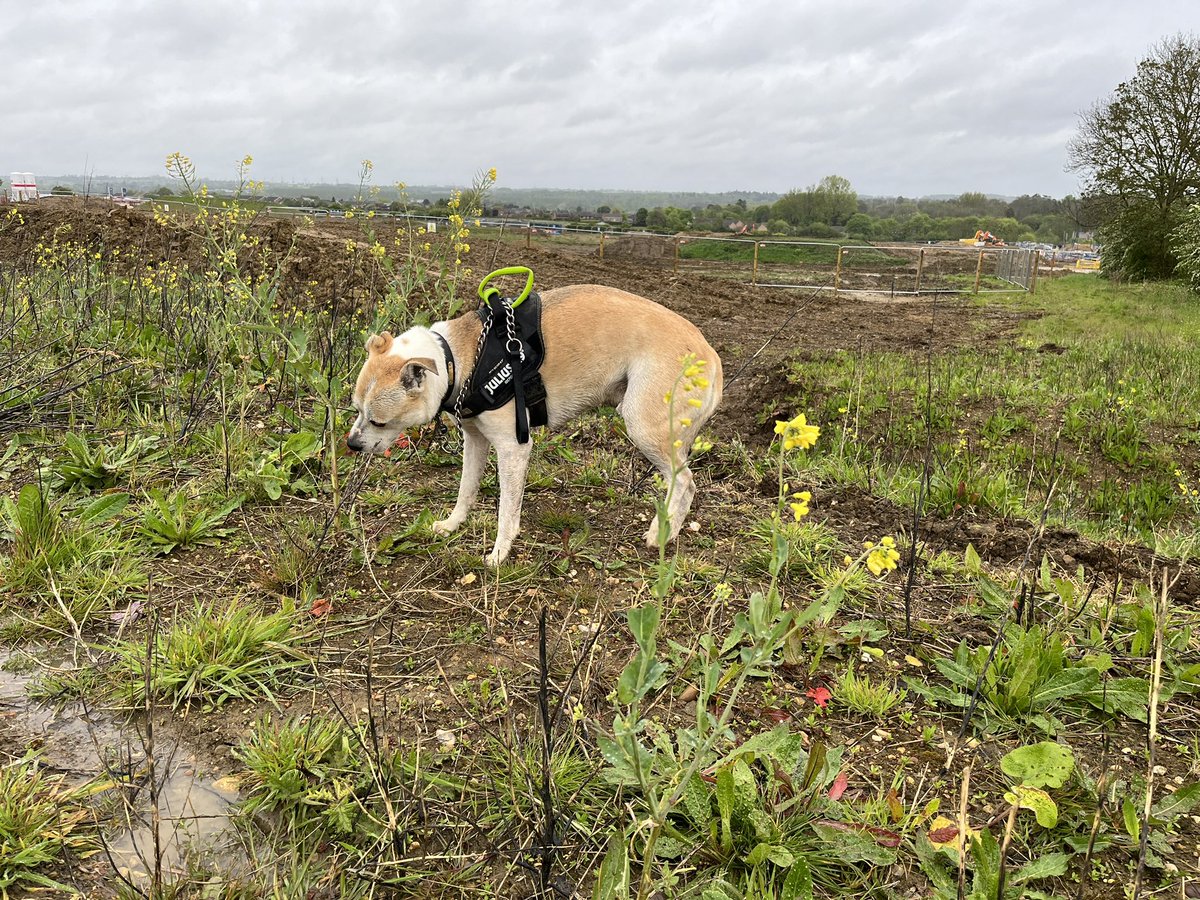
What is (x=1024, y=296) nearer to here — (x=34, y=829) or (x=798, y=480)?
(x=798, y=480)

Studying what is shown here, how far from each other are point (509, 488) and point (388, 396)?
2.61ft

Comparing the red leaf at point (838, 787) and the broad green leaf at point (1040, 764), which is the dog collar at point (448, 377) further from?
the broad green leaf at point (1040, 764)

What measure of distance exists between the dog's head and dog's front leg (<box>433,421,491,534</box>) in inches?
13.9

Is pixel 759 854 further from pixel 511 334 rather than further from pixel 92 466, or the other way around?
pixel 92 466

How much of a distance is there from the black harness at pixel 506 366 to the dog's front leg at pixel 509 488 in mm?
67

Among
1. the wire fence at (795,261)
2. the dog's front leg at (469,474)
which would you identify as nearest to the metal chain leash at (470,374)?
the dog's front leg at (469,474)

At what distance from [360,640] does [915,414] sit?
6.08 m

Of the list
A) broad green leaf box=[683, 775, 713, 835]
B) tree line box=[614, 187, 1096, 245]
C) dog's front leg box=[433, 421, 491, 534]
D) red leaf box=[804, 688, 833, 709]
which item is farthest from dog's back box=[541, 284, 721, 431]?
tree line box=[614, 187, 1096, 245]

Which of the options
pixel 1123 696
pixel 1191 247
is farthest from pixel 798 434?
pixel 1191 247

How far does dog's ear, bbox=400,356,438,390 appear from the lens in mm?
3625

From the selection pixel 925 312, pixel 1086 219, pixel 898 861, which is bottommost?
pixel 898 861

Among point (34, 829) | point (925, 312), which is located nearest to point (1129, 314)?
point (925, 312)

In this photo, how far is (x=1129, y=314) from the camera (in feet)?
64.7

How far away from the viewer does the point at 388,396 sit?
Answer: 12.2 ft
